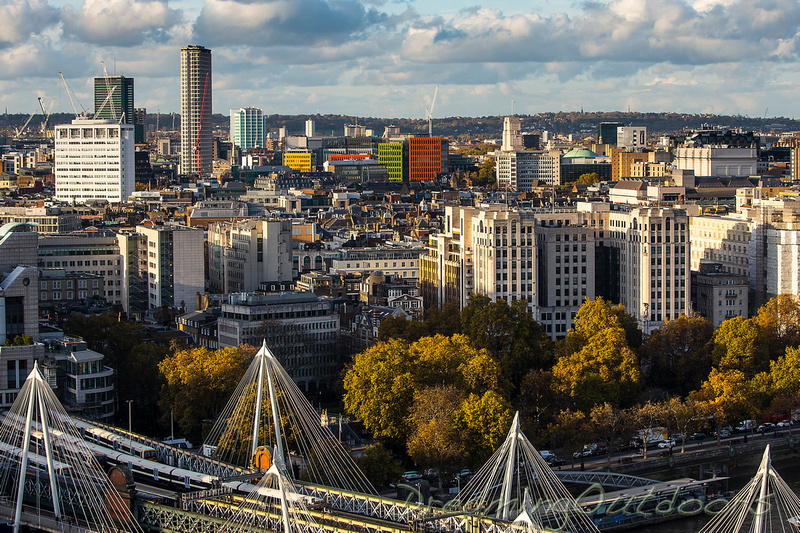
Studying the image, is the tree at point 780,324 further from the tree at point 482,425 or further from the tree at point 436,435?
the tree at point 436,435

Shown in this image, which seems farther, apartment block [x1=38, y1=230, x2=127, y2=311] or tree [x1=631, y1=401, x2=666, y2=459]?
apartment block [x1=38, y1=230, x2=127, y2=311]

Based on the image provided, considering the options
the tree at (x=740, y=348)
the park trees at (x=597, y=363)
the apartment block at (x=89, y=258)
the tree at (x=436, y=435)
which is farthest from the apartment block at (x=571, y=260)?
the apartment block at (x=89, y=258)

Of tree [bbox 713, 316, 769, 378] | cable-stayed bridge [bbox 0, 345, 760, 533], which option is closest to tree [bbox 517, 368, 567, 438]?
cable-stayed bridge [bbox 0, 345, 760, 533]

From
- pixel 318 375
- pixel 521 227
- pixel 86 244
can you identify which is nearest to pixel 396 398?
pixel 318 375

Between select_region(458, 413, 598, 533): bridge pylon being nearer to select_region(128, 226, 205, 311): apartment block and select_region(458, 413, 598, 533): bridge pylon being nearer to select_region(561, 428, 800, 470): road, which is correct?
select_region(561, 428, 800, 470): road

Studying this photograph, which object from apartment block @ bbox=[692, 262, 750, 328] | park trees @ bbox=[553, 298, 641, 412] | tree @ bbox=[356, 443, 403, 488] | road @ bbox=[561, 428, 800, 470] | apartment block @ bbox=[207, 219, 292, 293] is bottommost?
road @ bbox=[561, 428, 800, 470]

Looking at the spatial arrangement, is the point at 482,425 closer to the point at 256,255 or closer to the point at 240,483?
the point at 240,483

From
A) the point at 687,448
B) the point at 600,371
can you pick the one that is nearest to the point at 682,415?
the point at 687,448
